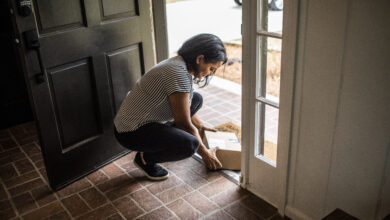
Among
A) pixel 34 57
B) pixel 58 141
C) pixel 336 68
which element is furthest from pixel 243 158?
pixel 34 57

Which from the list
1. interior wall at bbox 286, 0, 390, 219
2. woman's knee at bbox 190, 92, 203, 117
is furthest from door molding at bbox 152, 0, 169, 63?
interior wall at bbox 286, 0, 390, 219

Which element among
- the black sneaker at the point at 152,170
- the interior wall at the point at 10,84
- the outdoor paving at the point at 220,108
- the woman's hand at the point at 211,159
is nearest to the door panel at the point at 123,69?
the black sneaker at the point at 152,170

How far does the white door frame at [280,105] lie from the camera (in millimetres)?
2096

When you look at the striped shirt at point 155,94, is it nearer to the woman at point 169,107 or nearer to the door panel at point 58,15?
the woman at point 169,107

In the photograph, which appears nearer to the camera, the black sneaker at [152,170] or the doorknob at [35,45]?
the doorknob at [35,45]

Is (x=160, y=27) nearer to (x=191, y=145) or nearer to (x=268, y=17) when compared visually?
(x=191, y=145)

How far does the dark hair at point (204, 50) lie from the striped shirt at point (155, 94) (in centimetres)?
6

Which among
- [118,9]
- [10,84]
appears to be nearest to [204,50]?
[118,9]

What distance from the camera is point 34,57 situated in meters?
2.51

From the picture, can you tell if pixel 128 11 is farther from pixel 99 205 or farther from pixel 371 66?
pixel 371 66

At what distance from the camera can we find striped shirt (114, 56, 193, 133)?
254 cm

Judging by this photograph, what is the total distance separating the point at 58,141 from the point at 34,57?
0.66 meters

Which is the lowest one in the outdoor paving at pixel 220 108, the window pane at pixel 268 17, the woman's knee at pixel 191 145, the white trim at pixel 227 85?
the outdoor paving at pixel 220 108

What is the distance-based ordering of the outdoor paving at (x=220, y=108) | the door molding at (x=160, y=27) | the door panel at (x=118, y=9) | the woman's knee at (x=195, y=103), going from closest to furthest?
1. the door panel at (x=118, y=9)
2. the woman's knee at (x=195, y=103)
3. the door molding at (x=160, y=27)
4. the outdoor paving at (x=220, y=108)
